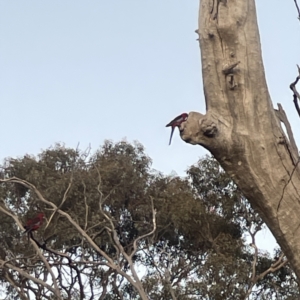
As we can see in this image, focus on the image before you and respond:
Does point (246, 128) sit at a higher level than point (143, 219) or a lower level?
lower

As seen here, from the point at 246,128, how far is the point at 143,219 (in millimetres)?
9378

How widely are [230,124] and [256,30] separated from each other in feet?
1.17

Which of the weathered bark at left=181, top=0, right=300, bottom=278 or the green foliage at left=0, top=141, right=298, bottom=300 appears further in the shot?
the green foliage at left=0, top=141, right=298, bottom=300

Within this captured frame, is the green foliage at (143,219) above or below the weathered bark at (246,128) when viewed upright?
above

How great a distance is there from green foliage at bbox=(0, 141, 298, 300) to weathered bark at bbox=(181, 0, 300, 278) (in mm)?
7863

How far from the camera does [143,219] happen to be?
11.2 m

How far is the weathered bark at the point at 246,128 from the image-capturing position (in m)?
1.92

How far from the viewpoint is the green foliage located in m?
10.1

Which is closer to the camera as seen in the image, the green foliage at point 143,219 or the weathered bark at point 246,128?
the weathered bark at point 246,128

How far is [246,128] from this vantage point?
197 centimetres

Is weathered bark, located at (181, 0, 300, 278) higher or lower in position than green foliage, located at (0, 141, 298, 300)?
lower

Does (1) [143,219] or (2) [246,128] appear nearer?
(2) [246,128]

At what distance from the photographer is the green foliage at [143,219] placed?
10.1 metres

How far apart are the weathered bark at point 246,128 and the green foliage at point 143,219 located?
786cm
